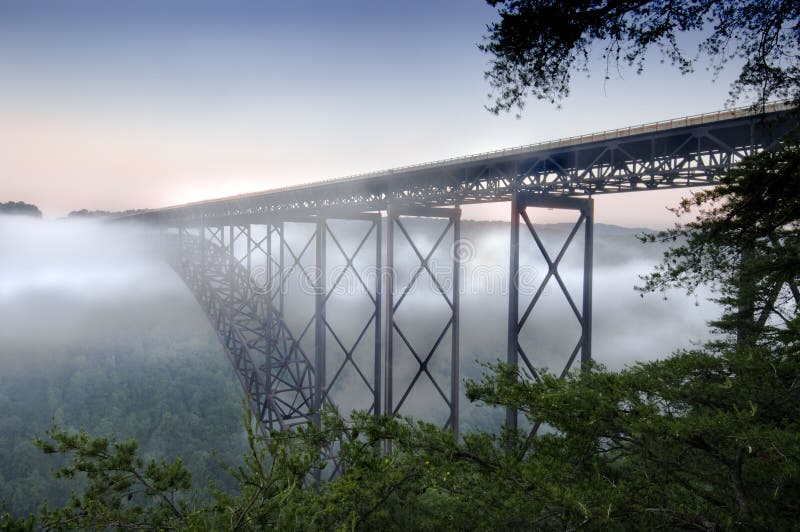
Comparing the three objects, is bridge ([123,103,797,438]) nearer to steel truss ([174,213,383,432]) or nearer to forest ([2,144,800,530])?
steel truss ([174,213,383,432])

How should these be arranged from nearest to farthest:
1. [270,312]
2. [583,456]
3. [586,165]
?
[583,456] < [586,165] < [270,312]

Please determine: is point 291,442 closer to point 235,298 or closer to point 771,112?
point 771,112

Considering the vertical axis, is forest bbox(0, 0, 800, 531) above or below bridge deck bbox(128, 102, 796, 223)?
below

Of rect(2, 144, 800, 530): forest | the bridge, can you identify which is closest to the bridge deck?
the bridge

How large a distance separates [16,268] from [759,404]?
82793 mm

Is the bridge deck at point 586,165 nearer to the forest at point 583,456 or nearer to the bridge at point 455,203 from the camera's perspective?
the bridge at point 455,203

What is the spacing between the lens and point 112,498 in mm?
5406

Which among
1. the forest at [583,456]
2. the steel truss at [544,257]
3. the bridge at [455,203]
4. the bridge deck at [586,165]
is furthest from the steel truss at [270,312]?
the forest at [583,456]

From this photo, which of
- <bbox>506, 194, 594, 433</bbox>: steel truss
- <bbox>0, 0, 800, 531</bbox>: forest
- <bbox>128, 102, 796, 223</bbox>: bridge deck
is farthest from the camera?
<bbox>506, 194, 594, 433</bbox>: steel truss

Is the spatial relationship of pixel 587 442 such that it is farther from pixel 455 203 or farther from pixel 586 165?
pixel 455 203

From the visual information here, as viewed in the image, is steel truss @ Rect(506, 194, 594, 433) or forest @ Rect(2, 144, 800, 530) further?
steel truss @ Rect(506, 194, 594, 433)

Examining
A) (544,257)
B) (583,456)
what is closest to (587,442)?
(583,456)

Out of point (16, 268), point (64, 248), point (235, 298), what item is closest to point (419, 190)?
point (235, 298)

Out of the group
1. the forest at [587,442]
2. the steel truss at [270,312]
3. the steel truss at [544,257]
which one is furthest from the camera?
the steel truss at [270,312]
